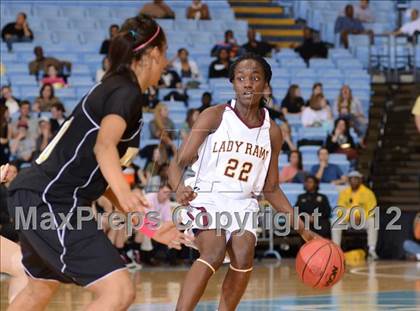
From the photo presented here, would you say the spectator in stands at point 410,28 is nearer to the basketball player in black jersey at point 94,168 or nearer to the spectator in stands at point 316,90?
the spectator in stands at point 316,90

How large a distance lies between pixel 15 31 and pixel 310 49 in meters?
5.54

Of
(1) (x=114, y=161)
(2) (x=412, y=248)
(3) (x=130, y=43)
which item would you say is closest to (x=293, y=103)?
(2) (x=412, y=248)

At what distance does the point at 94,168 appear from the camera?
5559mm

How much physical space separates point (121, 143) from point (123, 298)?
0.76m

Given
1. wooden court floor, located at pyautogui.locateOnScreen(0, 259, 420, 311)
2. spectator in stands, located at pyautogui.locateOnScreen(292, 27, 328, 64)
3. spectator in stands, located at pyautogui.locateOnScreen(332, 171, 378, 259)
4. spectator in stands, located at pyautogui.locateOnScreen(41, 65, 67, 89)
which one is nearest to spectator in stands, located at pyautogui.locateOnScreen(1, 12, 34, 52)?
spectator in stands, located at pyautogui.locateOnScreen(41, 65, 67, 89)

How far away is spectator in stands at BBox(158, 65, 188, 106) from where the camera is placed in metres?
18.9

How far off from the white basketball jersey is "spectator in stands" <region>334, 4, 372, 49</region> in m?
15.3

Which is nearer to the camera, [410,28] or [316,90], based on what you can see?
[316,90]

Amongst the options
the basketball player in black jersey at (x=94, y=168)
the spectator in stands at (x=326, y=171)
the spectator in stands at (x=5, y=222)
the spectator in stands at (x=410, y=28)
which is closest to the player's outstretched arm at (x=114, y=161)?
the basketball player in black jersey at (x=94, y=168)

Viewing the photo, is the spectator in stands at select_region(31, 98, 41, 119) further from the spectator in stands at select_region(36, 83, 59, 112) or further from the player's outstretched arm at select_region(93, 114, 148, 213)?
the player's outstretched arm at select_region(93, 114, 148, 213)

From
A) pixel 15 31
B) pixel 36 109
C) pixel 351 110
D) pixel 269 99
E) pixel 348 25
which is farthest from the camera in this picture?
pixel 348 25

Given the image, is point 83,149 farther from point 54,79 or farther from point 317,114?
point 317,114

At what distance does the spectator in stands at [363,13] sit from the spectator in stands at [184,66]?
4843 mm

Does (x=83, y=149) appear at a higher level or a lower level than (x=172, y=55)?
higher
